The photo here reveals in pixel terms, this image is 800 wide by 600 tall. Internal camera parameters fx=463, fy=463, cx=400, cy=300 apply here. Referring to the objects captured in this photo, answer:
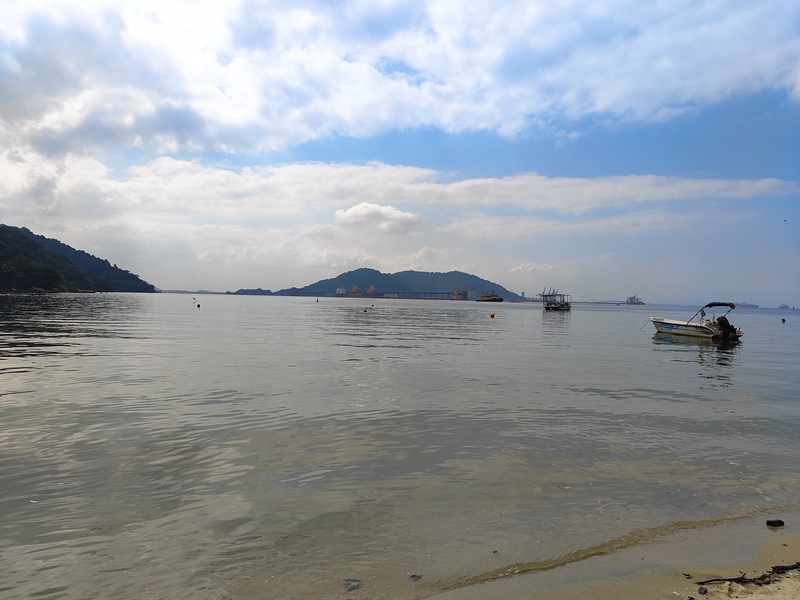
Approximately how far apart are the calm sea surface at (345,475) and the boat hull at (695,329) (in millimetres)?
30901

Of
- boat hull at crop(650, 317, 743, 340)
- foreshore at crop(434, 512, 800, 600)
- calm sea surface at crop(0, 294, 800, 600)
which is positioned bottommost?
calm sea surface at crop(0, 294, 800, 600)

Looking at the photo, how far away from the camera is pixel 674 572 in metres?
6.22

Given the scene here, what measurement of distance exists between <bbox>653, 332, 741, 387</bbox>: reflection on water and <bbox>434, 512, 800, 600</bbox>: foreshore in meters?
18.9

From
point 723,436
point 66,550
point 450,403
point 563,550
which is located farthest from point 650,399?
point 66,550

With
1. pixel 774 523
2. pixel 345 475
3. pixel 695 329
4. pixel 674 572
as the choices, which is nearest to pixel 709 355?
pixel 695 329

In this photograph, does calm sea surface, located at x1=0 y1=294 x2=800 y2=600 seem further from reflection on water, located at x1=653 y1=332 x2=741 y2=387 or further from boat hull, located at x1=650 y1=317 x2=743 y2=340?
boat hull, located at x1=650 y1=317 x2=743 y2=340

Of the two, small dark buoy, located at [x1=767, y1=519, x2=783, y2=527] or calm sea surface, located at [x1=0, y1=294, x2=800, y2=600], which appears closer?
calm sea surface, located at [x1=0, y1=294, x2=800, y2=600]

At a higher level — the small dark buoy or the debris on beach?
the debris on beach

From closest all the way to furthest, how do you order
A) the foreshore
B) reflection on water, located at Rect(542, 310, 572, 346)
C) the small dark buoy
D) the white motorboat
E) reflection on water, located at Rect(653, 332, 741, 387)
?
1. the foreshore
2. the small dark buoy
3. reflection on water, located at Rect(653, 332, 741, 387)
4. reflection on water, located at Rect(542, 310, 572, 346)
5. the white motorboat

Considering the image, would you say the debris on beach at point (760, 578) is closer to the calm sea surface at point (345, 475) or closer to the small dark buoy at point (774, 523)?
the calm sea surface at point (345, 475)

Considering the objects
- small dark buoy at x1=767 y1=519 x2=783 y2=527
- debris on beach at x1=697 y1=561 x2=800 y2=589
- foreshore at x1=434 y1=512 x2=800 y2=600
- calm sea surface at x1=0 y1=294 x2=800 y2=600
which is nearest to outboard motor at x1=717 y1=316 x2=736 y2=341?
calm sea surface at x1=0 y1=294 x2=800 y2=600

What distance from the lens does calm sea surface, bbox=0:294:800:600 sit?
6.34 metres

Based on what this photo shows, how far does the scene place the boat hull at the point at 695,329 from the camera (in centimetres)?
4894

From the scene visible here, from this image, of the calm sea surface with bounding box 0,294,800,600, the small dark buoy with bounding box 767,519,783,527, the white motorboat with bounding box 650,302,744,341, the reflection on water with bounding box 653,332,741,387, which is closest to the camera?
the calm sea surface with bounding box 0,294,800,600
